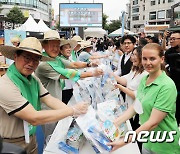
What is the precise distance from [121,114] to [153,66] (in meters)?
0.50

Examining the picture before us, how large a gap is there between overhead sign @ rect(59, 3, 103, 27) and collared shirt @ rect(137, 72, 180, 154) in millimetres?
11024

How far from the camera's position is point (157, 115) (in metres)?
1.96

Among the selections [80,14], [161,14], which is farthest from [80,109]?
[161,14]

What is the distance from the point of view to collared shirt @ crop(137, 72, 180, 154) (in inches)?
77.3

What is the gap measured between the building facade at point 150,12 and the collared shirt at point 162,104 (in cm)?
5428

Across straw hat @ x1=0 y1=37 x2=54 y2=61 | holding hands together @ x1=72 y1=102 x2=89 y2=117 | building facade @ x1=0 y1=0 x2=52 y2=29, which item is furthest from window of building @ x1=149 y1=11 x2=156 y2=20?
holding hands together @ x1=72 y1=102 x2=89 y2=117

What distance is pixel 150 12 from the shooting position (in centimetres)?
6962

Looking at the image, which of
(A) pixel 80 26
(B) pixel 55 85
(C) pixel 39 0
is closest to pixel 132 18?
(C) pixel 39 0

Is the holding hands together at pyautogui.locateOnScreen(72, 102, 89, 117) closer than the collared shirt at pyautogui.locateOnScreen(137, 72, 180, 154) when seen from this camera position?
Yes

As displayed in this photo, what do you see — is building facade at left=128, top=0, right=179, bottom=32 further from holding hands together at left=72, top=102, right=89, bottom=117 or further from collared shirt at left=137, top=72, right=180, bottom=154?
holding hands together at left=72, top=102, right=89, bottom=117

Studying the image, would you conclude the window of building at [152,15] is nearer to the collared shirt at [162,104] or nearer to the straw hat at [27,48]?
the collared shirt at [162,104]

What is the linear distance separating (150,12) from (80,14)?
60668 millimetres

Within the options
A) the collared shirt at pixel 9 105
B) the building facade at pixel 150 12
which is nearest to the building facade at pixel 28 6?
the building facade at pixel 150 12

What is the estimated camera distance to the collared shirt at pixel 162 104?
77.3 inches
